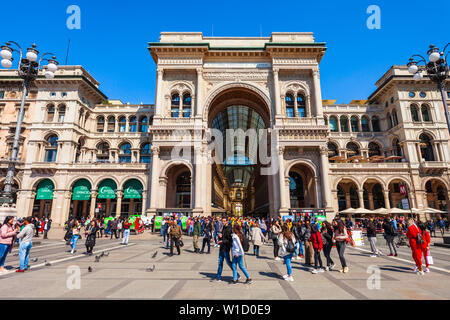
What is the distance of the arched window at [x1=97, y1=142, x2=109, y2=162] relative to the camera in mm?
39219

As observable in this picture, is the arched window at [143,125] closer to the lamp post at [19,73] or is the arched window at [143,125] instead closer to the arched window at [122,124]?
the arched window at [122,124]

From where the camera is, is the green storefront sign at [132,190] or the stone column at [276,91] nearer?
the stone column at [276,91]

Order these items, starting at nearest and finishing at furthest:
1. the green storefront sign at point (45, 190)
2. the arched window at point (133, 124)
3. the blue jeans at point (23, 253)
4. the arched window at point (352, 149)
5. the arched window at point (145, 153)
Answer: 1. the blue jeans at point (23, 253)
2. the green storefront sign at point (45, 190)
3. the arched window at point (145, 153)
4. the arched window at point (352, 149)
5. the arched window at point (133, 124)

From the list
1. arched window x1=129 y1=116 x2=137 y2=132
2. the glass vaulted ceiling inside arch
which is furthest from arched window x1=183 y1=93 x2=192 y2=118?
the glass vaulted ceiling inside arch

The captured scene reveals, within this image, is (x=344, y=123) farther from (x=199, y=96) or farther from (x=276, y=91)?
(x=199, y=96)

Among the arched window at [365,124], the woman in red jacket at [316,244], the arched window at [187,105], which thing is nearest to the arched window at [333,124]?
the arched window at [365,124]

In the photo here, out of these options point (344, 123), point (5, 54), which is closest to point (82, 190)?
point (5, 54)

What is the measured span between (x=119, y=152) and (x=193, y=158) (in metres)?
15.6

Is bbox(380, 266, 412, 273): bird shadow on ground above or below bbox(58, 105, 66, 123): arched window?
below

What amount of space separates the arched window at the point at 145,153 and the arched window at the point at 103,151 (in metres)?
5.63

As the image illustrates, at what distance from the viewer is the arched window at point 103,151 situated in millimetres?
39219

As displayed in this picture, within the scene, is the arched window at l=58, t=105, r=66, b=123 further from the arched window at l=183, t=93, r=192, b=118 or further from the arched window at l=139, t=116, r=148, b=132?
the arched window at l=183, t=93, r=192, b=118

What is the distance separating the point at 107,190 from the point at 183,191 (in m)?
10.7

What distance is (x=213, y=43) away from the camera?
118 ft
